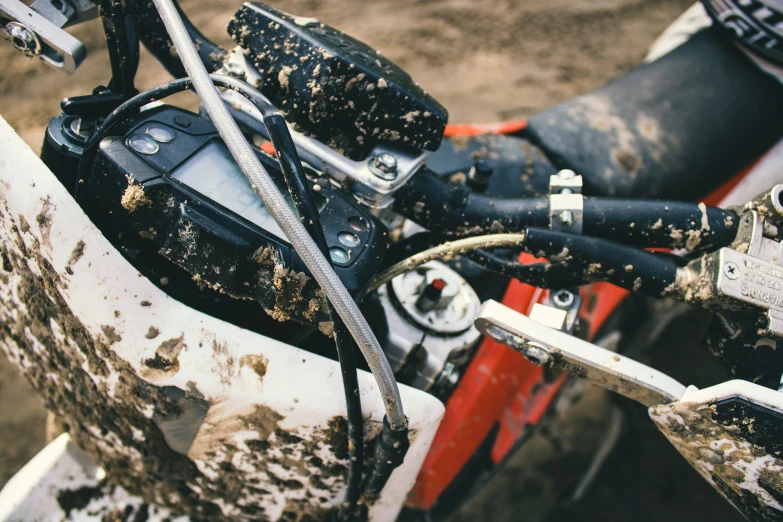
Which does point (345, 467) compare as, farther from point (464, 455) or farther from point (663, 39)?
point (663, 39)

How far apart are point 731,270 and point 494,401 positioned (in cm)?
54

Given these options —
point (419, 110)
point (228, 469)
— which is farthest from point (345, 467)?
point (419, 110)

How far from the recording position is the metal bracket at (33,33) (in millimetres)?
849

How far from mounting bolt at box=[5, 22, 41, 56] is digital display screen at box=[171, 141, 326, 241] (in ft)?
1.07

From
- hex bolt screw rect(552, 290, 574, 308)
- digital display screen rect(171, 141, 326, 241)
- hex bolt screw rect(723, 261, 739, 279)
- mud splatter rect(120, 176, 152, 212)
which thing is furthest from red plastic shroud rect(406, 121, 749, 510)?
mud splatter rect(120, 176, 152, 212)

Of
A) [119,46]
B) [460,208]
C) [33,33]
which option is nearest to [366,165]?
[460,208]

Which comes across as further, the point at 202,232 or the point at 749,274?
the point at 749,274

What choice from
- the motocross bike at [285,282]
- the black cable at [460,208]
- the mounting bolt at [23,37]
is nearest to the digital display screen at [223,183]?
the motocross bike at [285,282]

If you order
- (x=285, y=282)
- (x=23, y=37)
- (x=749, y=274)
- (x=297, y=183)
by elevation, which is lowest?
(x=749, y=274)

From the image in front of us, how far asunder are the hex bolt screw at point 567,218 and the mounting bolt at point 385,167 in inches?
10.1

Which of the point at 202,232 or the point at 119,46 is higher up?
the point at 119,46

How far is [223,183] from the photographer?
2.52 ft

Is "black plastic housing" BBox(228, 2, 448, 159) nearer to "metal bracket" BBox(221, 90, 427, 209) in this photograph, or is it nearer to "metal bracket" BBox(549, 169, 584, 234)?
"metal bracket" BBox(221, 90, 427, 209)

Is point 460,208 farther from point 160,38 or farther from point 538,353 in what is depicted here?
point 160,38
